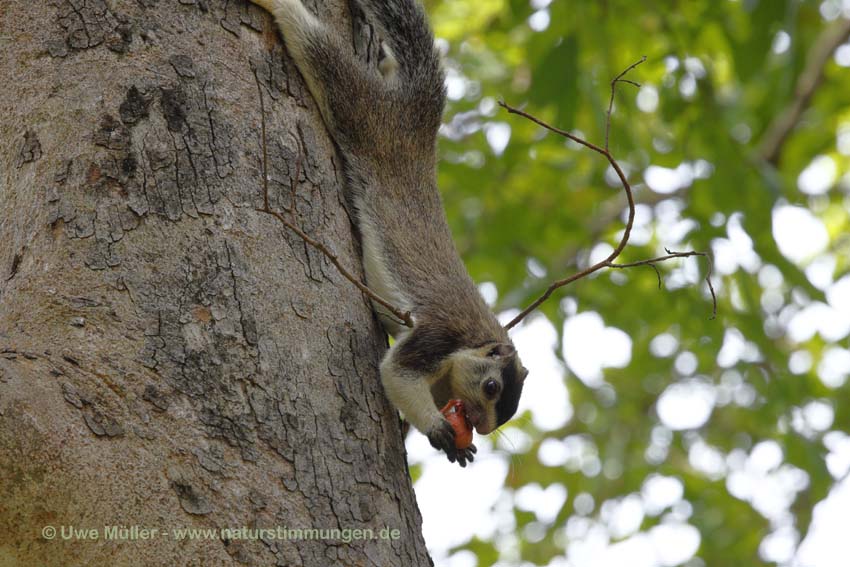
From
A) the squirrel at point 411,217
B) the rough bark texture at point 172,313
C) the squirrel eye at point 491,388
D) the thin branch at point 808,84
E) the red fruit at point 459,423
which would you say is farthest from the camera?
the thin branch at point 808,84

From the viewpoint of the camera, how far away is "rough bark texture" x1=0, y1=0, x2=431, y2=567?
1.72 metres

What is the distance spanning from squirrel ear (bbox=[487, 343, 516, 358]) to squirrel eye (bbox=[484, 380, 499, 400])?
0.12 metres

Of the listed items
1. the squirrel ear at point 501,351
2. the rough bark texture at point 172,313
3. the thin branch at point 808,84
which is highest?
the thin branch at point 808,84

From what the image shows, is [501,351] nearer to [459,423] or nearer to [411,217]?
[459,423]

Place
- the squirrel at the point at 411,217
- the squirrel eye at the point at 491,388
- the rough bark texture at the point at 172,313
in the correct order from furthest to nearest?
the squirrel eye at the point at 491,388 → the squirrel at the point at 411,217 → the rough bark texture at the point at 172,313

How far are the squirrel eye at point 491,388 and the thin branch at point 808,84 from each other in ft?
11.4

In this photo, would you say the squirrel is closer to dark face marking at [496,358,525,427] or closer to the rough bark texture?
dark face marking at [496,358,525,427]

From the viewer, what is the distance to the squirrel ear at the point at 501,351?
135 inches

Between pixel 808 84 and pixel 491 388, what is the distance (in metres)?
3.96

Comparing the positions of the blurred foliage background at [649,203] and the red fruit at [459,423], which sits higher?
the blurred foliage background at [649,203]

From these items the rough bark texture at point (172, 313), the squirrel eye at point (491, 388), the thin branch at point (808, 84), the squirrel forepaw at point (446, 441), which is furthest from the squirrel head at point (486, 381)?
the thin branch at point (808, 84)

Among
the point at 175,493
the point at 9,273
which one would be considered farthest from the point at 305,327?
the point at 9,273

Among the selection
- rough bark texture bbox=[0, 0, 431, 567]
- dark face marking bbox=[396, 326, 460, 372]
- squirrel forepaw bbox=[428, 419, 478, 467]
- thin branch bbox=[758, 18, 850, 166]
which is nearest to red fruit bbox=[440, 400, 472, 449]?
squirrel forepaw bbox=[428, 419, 478, 467]

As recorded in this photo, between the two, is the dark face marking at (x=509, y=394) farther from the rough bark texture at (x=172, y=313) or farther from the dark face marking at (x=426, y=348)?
the rough bark texture at (x=172, y=313)
